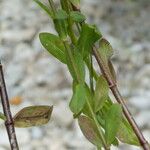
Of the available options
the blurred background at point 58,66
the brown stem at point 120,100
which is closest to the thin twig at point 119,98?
the brown stem at point 120,100

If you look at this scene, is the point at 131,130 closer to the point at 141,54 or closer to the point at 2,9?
the point at 141,54

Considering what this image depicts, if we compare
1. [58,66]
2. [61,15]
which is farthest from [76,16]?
[58,66]

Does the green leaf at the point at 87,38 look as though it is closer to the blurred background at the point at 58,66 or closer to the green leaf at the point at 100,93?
the green leaf at the point at 100,93

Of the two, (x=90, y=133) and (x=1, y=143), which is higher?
(x=1, y=143)

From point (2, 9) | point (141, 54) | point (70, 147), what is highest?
point (2, 9)

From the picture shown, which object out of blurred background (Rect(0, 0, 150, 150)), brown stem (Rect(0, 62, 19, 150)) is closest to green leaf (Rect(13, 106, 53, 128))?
brown stem (Rect(0, 62, 19, 150))

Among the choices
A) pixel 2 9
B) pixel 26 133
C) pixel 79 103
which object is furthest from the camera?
pixel 2 9

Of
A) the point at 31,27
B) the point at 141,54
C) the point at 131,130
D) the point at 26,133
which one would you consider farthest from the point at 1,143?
the point at 131,130
